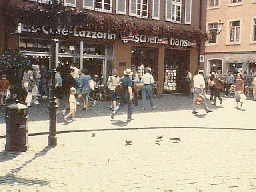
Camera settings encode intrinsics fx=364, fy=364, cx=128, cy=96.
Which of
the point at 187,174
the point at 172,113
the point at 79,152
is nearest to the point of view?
the point at 187,174

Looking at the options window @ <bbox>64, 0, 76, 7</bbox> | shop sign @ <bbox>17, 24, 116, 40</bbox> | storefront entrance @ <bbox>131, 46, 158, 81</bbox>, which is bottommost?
storefront entrance @ <bbox>131, 46, 158, 81</bbox>

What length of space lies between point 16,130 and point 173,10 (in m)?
18.1

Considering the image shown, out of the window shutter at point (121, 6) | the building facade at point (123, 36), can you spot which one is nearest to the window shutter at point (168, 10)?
the building facade at point (123, 36)

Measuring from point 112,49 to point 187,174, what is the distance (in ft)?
51.2

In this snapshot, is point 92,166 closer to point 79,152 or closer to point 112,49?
point 79,152

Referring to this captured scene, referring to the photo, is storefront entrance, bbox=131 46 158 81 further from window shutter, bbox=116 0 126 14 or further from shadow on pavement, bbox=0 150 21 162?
shadow on pavement, bbox=0 150 21 162

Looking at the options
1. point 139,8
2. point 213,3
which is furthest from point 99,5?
point 213,3

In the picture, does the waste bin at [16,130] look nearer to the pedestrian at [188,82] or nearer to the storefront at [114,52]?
the storefront at [114,52]

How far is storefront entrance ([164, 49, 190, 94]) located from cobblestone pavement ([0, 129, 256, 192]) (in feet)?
48.0

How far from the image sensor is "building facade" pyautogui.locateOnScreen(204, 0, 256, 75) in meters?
31.4

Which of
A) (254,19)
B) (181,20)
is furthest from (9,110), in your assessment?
(254,19)

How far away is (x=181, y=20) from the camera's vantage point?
23.9 metres

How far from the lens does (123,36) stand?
803 inches

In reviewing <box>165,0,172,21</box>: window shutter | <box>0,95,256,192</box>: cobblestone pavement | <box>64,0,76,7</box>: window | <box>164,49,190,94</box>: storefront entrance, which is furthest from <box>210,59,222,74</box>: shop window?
<box>0,95,256,192</box>: cobblestone pavement
